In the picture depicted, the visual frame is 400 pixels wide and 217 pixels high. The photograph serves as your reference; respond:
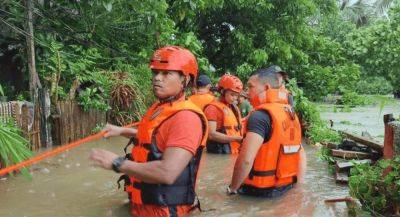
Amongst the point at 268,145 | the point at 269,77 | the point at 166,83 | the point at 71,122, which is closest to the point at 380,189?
the point at 268,145

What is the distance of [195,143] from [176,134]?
14 centimetres

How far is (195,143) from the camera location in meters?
3.21

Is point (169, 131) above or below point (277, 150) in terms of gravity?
above

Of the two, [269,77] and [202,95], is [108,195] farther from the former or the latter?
[202,95]

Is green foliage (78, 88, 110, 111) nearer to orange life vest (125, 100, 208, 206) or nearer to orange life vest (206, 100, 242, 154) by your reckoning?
orange life vest (206, 100, 242, 154)

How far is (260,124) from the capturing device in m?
4.77

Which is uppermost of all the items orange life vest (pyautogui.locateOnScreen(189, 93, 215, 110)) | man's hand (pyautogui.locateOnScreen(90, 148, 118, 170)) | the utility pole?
the utility pole

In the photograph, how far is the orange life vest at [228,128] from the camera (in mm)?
7811

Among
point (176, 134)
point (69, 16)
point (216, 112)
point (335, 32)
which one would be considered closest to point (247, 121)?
point (176, 134)

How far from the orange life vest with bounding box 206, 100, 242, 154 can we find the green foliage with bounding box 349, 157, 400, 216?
11.2 ft

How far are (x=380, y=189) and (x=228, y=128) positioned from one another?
3.77m

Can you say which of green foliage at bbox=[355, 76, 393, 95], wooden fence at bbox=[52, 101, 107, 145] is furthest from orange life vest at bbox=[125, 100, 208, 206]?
green foliage at bbox=[355, 76, 393, 95]

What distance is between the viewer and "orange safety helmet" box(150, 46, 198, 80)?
11.5ft

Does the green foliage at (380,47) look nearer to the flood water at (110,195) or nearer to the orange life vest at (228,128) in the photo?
the orange life vest at (228,128)
